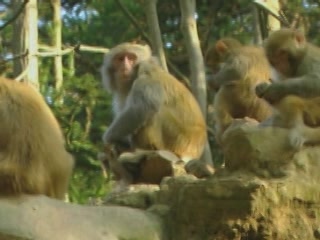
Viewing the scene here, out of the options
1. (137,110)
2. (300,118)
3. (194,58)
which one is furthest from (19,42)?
(300,118)

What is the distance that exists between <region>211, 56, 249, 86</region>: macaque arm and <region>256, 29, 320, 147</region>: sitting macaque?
2.04m

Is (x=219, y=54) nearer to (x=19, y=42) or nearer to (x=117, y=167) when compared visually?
(x=117, y=167)

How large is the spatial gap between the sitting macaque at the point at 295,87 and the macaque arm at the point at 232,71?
2045mm

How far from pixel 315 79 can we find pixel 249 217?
145 centimetres

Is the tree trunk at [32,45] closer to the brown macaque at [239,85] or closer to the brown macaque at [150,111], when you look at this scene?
the brown macaque at [150,111]

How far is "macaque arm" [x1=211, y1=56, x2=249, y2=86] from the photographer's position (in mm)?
9281

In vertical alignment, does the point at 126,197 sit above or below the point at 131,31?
below

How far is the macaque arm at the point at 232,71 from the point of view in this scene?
30.5ft

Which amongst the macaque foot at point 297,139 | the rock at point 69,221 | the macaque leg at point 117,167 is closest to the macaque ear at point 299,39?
the macaque foot at point 297,139

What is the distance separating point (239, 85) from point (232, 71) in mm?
146

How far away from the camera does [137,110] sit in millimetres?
8609

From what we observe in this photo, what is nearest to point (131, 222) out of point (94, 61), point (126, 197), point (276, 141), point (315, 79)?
point (126, 197)

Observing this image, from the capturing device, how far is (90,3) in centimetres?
1596

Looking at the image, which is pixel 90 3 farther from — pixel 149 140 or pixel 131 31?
pixel 149 140
